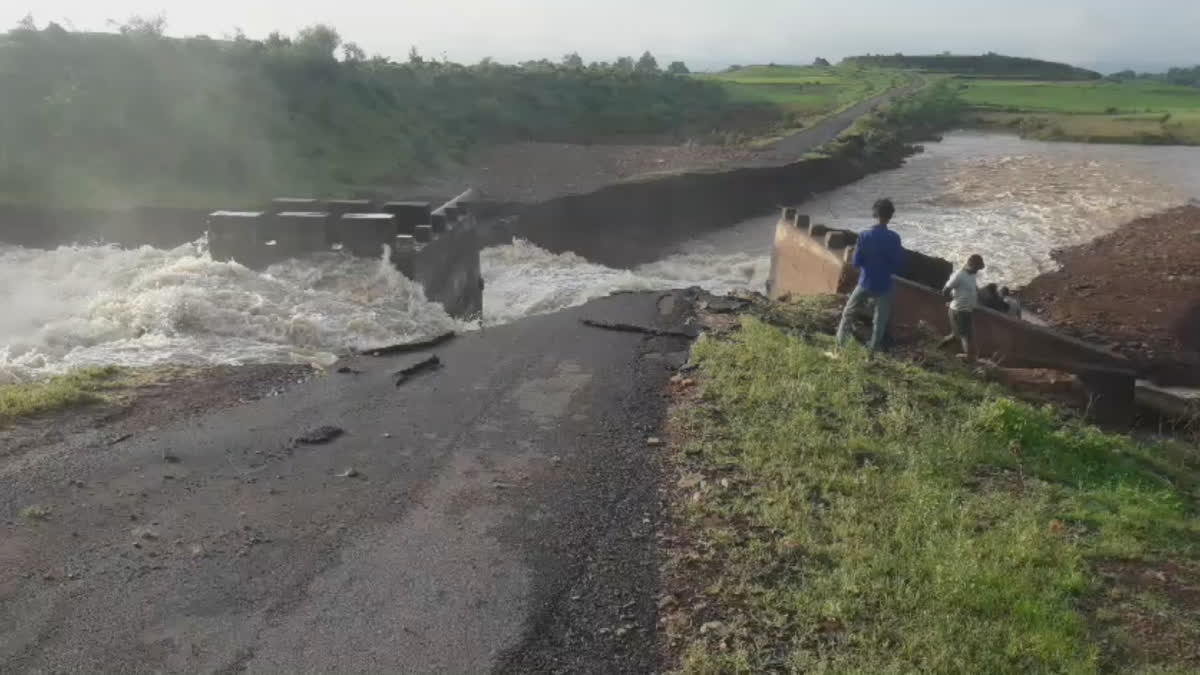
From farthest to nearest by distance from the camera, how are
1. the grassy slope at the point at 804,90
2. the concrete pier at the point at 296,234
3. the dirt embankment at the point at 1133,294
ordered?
the grassy slope at the point at 804,90 < the dirt embankment at the point at 1133,294 < the concrete pier at the point at 296,234

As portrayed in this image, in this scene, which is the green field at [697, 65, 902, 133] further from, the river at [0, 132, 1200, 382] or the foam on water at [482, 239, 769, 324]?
the foam on water at [482, 239, 769, 324]

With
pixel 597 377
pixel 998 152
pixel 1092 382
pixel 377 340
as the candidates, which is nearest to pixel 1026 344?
pixel 1092 382

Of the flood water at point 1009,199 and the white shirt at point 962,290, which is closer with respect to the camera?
the white shirt at point 962,290

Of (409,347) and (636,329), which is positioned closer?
(409,347)

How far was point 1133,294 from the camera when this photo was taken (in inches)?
890

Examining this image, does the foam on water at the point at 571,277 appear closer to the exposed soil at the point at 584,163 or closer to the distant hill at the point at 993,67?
the exposed soil at the point at 584,163

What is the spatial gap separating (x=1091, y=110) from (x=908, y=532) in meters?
76.5

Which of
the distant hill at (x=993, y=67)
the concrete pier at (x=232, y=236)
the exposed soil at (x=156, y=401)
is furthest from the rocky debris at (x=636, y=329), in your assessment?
the distant hill at (x=993, y=67)

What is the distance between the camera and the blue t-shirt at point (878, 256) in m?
9.86

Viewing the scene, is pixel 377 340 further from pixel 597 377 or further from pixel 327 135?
pixel 327 135

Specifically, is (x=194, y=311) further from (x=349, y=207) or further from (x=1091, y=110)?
(x=1091, y=110)

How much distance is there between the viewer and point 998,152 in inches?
2096

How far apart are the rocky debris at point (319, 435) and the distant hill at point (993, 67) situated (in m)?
119

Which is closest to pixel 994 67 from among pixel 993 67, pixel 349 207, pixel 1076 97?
pixel 993 67
